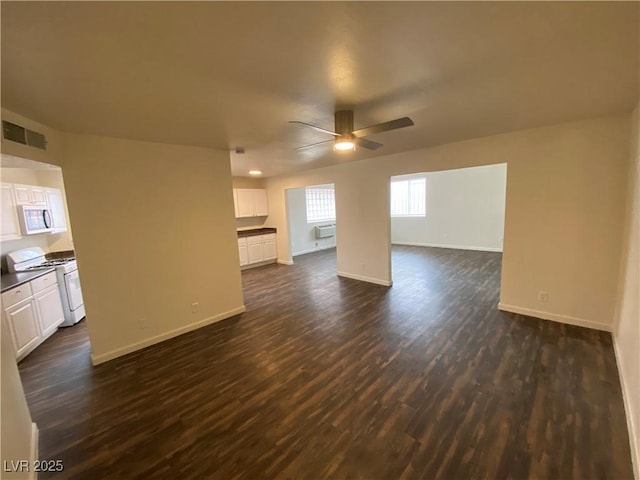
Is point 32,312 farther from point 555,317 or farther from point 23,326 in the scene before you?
point 555,317

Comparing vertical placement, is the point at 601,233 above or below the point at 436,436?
above

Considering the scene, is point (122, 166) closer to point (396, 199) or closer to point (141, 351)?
point (141, 351)

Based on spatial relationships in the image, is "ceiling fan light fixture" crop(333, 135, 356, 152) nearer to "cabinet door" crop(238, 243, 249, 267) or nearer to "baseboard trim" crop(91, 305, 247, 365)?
"baseboard trim" crop(91, 305, 247, 365)

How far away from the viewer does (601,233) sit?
9.91 ft

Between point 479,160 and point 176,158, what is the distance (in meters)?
4.17

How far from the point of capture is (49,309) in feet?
11.6

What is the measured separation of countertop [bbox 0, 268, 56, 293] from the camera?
2.94m

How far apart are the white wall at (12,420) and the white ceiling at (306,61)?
1754 mm

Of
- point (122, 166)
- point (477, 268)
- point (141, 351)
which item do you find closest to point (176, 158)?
point (122, 166)

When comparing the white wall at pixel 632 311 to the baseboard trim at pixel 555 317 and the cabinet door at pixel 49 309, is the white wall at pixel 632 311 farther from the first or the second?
the cabinet door at pixel 49 309

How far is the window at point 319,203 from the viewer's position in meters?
8.91

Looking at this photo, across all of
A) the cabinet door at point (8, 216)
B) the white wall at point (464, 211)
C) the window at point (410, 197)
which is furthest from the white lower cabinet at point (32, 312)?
the window at point (410, 197)

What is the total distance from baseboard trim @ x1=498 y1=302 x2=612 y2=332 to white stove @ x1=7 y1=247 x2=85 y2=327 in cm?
622

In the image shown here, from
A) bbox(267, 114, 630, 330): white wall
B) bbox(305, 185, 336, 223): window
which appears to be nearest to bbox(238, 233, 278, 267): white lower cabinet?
bbox(305, 185, 336, 223): window
